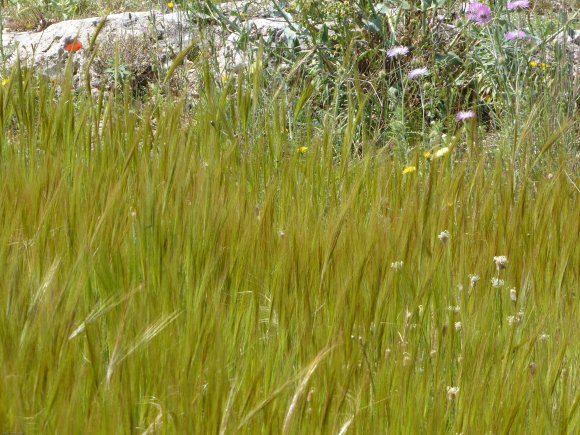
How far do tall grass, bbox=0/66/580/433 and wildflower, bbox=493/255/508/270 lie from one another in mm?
31

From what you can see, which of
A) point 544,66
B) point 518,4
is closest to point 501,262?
point 544,66

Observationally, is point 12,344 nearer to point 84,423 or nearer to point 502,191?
point 84,423

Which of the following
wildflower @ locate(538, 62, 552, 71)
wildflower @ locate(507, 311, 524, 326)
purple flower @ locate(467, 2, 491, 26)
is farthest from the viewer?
purple flower @ locate(467, 2, 491, 26)

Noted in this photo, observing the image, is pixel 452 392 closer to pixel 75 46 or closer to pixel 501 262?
pixel 501 262

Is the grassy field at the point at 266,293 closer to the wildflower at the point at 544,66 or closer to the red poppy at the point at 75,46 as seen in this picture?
the red poppy at the point at 75,46

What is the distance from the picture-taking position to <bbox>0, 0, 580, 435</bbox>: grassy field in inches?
49.5

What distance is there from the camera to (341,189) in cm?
235

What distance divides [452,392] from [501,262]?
17.2 inches

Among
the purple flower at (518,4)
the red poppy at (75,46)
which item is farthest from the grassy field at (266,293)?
the purple flower at (518,4)

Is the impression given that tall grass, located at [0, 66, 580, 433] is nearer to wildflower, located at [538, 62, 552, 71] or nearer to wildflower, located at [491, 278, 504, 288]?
wildflower, located at [491, 278, 504, 288]

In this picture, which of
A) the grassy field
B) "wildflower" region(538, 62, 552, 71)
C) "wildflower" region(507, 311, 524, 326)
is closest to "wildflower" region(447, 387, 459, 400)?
the grassy field

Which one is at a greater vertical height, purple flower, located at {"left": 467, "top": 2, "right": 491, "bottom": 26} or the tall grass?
purple flower, located at {"left": 467, "top": 2, "right": 491, "bottom": 26}

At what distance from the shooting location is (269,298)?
5.40 ft

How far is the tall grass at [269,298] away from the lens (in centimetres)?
125
